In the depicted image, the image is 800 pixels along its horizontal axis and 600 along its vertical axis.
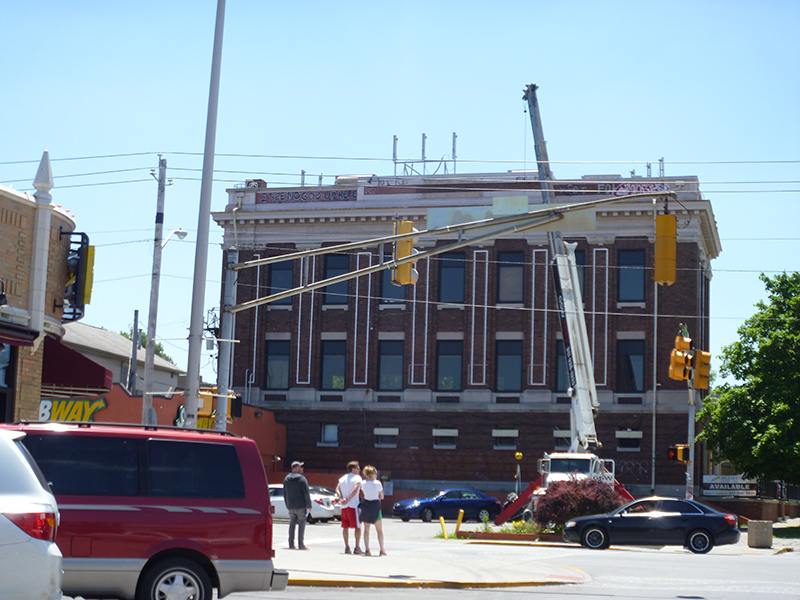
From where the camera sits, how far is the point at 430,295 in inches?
1914

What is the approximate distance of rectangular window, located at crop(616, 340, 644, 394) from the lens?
152 feet

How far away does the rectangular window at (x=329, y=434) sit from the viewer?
49312 mm

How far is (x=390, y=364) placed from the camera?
4909 cm

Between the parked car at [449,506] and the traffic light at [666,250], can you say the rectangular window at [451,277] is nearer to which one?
the parked car at [449,506]

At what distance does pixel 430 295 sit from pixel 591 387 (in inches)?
643

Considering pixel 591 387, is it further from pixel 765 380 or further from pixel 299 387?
pixel 299 387

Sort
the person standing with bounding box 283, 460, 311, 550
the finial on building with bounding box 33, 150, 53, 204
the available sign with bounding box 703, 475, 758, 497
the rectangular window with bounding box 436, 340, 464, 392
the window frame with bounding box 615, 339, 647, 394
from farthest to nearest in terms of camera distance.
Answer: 1. the rectangular window with bounding box 436, 340, 464, 392
2. the window frame with bounding box 615, 339, 647, 394
3. the available sign with bounding box 703, 475, 758, 497
4. the person standing with bounding box 283, 460, 311, 550
5. the finial on building with bounding box 33, 150, 53, 204

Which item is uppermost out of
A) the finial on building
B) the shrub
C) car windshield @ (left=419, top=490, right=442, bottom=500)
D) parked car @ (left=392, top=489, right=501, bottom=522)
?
the finial on building

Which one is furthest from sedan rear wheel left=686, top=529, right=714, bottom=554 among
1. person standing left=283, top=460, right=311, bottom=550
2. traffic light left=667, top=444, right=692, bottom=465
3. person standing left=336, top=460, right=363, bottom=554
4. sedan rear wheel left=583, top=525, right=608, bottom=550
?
Answer: person standing left=283, top=460, right=311, bottom=550

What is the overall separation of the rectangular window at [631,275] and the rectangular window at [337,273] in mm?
13028

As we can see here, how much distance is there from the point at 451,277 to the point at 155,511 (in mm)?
39167

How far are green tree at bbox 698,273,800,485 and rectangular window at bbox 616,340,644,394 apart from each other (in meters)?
5.63

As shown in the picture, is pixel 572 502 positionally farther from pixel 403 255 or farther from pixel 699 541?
pixel 403 255

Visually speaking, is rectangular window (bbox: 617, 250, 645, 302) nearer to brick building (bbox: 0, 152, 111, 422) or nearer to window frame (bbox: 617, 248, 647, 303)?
window frame (bbox: 617, 248, 647, 303)
